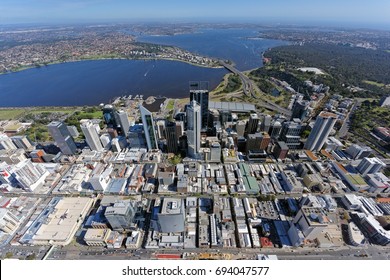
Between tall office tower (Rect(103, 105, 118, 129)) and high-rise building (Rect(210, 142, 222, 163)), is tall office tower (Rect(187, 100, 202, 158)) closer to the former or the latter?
high-rise building (Rect(210, 142, 222, 163))

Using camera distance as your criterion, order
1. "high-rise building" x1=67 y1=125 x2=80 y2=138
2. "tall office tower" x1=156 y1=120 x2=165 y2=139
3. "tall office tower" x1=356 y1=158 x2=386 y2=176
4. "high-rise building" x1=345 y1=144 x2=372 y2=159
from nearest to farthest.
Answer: "tall office tower" x1=356 y1=158 x2=386 y2=176 → "high-rise building" x1=345 y1=144 x2=372 y2=159 → "tall office tower" x1=156 y1=120 x2=165 y2=139 → "high-rise building" x1=67 y1=125 x2=80 y2=138

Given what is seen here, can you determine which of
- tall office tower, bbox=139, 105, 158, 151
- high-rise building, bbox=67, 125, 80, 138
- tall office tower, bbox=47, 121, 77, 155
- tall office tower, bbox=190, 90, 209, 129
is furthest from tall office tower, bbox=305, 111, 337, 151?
high-rise building, bbox=67, 125, 80, 138

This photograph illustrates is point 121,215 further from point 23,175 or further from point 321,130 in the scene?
point 321,130

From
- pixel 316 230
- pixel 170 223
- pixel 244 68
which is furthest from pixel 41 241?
pixel 244 68

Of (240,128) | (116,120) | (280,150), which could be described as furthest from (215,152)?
(116,120)

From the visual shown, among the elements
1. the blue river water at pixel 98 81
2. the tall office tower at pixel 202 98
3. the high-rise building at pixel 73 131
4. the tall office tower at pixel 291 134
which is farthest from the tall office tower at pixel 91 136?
the tall office tower at pixel 291 134

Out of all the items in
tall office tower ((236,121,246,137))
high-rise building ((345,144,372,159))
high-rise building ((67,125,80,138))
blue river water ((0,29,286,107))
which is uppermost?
tall office tower ((236,121,246,137))
